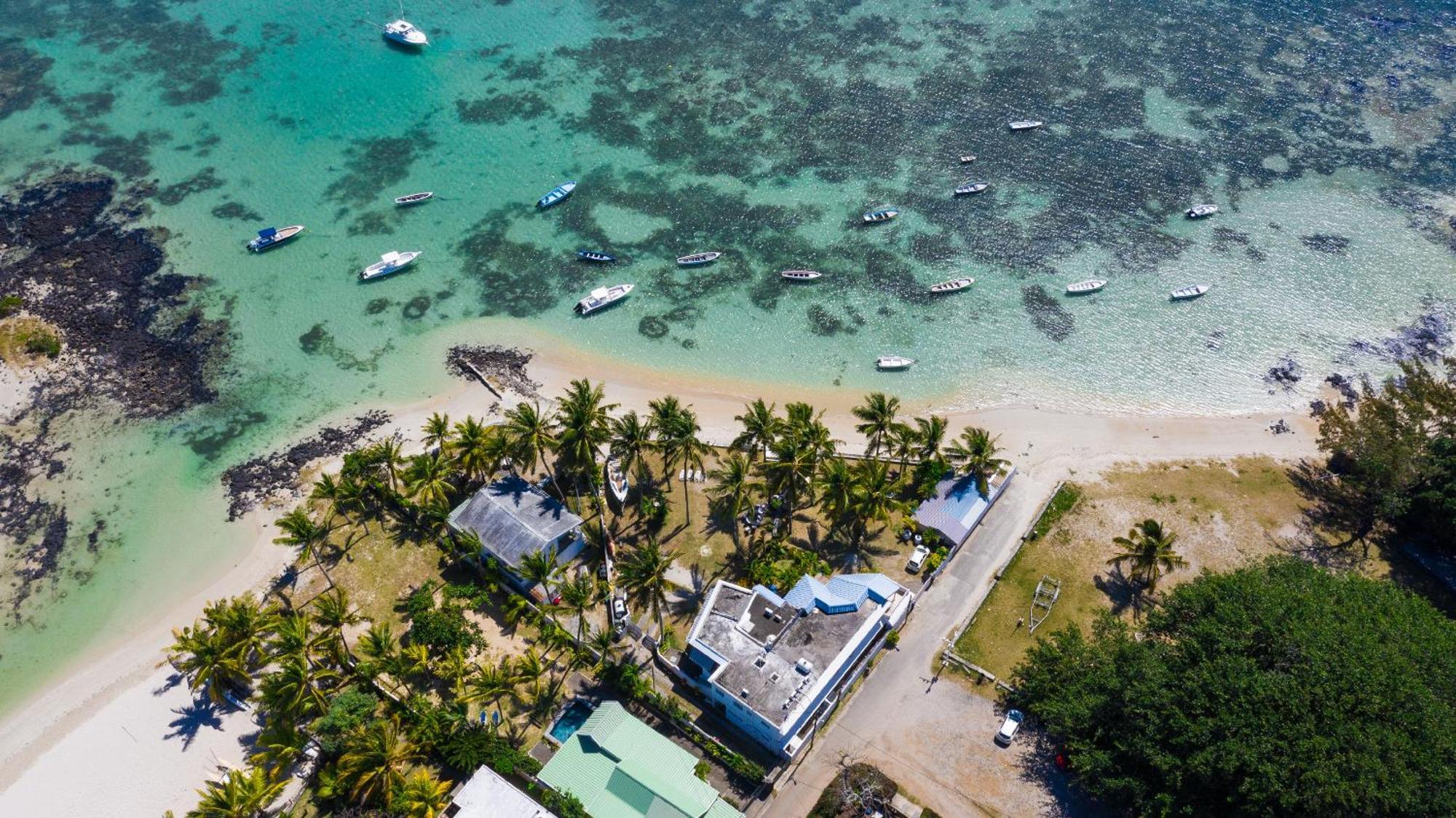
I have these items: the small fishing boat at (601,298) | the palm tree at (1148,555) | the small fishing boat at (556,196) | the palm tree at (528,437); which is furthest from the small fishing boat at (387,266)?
the palm tree at (1148,555)

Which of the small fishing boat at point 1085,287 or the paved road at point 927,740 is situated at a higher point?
the small fishing boat at point 1085,287

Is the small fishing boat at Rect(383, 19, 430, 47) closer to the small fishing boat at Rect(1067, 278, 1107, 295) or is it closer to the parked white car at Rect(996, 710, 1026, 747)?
the small fishing boat at Rect(1067, 278, 1107, 295)

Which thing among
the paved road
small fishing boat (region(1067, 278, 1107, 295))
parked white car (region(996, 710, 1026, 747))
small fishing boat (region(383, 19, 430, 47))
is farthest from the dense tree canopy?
small fishing boat (region(383, 19, 430, 47))

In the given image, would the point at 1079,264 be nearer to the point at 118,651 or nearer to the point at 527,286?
the point at 527,286

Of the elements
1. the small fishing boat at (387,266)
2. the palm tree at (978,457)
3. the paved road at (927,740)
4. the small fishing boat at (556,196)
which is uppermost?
the small fishing boat at (556,196)

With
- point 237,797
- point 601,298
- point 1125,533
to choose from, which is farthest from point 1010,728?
point 601,298

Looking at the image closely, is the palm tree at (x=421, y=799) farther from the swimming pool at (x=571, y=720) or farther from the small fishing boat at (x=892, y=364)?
the small fishing boat at (x=892, y=364)
